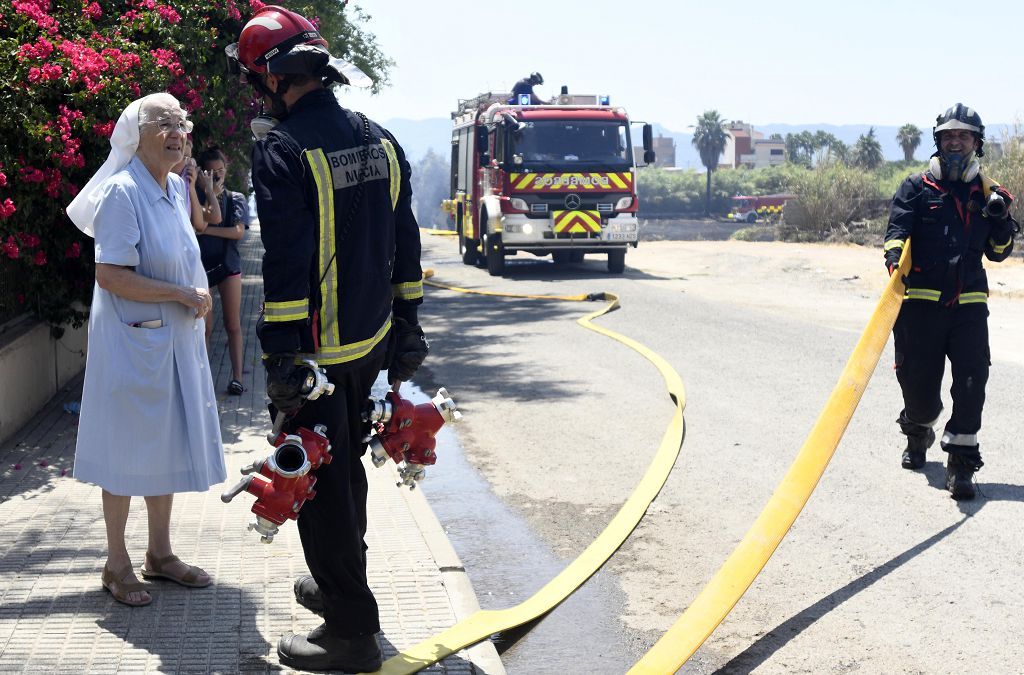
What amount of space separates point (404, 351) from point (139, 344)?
43.2 inches

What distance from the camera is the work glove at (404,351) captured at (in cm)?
412

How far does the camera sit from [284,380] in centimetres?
351

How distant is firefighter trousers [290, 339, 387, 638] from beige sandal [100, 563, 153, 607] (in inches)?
38.8

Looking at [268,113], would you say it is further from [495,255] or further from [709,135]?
[709,135]

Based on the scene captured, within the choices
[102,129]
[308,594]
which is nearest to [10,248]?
[102,129]

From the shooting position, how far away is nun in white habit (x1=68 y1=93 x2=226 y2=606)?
4.44 meters

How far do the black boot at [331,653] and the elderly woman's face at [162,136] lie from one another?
1937 mm

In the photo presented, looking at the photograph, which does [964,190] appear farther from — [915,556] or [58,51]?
[58,51]

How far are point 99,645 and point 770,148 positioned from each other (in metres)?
195

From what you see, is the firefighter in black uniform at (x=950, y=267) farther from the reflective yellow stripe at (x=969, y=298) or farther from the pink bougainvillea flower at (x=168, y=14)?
the pink bougainvillea flower at (x=168, y=14)

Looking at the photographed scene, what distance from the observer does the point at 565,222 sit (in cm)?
2002

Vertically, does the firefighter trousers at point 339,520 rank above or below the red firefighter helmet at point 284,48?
below

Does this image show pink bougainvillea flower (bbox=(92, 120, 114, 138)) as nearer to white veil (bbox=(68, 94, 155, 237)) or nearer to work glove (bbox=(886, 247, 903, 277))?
white veil (bbox=(68, 94, 155, 237))

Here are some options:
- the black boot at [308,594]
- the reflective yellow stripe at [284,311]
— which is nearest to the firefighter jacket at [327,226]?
the reflective yellow stripe at [284,311]
